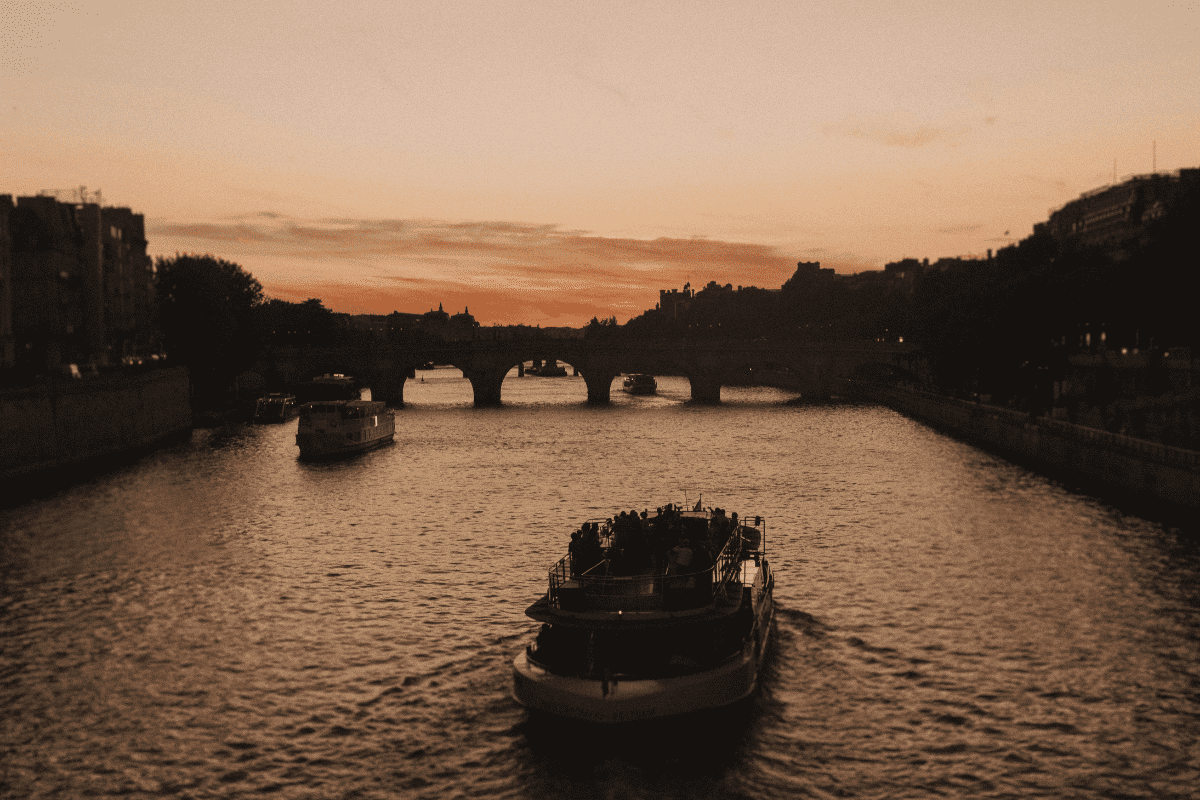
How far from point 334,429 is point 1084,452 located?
154ft

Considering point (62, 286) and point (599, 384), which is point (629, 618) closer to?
point (62, 286)

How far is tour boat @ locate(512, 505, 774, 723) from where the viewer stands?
65.8 ft

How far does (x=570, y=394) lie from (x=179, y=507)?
112 metres

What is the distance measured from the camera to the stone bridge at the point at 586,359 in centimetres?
12350

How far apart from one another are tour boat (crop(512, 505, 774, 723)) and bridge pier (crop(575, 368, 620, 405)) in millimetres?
105027

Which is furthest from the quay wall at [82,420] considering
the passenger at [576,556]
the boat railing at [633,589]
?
the boat railing at [633,589]

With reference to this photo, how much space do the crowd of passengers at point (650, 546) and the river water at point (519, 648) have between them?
11.0 feet

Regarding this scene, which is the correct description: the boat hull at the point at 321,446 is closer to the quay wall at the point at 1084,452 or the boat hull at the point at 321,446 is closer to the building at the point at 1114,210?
the quay wall at the point at 1084,452

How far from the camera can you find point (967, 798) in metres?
19.2

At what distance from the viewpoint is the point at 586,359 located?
5039 inches

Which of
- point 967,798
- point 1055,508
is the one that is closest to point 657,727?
point 967,798

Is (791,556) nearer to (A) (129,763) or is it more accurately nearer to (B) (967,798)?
(B) (967,798)

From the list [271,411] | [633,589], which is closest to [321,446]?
[271,411]

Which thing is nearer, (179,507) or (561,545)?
(561,545)
